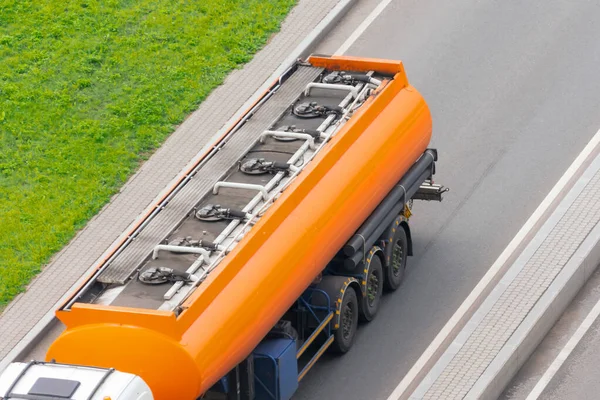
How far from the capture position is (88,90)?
2670cm

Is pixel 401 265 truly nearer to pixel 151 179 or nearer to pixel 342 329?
pixel 342 329

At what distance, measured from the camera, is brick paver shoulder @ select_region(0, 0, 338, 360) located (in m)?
22.4

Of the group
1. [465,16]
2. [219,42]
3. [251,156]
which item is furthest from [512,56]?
[251,156]

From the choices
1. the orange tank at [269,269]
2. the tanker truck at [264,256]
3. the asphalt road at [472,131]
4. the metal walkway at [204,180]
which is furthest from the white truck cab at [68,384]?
the asphalt road at [472,131]

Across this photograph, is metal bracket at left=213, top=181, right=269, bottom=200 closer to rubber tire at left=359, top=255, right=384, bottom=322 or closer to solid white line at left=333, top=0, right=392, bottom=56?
rubber tire at left=359, top=255, right=384, bottom=322

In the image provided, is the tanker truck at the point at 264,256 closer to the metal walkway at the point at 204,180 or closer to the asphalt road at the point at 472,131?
the metal walkway at the point at 204,180

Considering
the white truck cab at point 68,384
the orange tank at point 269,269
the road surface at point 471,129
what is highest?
the road surface at point 471,129

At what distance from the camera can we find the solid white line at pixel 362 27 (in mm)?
27656

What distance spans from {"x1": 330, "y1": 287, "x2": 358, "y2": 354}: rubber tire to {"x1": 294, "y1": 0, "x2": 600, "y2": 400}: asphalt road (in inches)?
6.5

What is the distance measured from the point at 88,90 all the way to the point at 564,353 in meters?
10.7

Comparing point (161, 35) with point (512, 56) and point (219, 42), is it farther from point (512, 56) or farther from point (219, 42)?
point (512, 56)

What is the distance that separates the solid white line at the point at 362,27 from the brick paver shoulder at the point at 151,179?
74cm

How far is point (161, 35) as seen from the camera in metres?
27.9

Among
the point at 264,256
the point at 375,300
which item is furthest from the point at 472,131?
the point at 264,256
